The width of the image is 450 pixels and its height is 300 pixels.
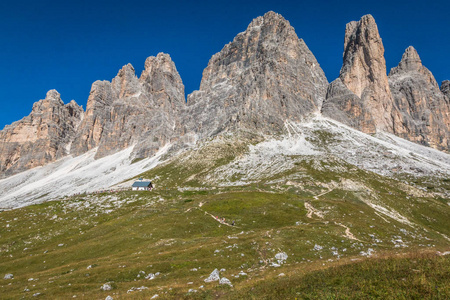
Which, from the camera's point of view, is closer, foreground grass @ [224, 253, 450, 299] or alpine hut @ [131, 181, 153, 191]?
foreground grass @ [224, 253, 450, 299]

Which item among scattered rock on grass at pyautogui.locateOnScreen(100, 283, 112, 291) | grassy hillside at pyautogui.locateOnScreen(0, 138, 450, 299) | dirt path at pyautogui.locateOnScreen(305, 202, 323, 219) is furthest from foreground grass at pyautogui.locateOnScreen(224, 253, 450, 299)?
dirt path at pyautogui.locateOnScreen(305, 202, 323, 219)

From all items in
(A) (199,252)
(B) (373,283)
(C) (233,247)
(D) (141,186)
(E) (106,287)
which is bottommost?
(C) (233,247)

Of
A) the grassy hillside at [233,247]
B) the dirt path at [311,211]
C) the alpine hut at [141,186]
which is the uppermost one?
the alpine hut at [141,186]

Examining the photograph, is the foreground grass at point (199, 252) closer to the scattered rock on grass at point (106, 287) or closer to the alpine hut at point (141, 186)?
the scattered rock on grass at point (106, 287)

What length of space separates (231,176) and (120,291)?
4959 inches

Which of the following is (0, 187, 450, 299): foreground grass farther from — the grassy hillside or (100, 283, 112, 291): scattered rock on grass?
(100, 283, 112, 291): scattered rock on grass

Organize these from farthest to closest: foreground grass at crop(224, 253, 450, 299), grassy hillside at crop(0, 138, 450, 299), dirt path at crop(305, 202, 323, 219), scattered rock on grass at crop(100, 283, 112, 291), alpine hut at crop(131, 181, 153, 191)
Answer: alpine hut at crop(131, 181, 153, 191), dirt path at crop(305, 202, 323, 219), scattered rock on grass at crop(100, 283, 112, 291), grassy hillside at crop(0, 138, 450, 299), foreground grass at crop(224, 253, 450, 299)

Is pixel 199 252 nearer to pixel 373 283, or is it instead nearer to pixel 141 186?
pixel 373 283

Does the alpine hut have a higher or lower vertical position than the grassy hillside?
higher

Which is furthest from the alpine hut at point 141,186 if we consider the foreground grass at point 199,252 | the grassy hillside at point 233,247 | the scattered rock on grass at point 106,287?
the scattered rock on grass at point 106,287

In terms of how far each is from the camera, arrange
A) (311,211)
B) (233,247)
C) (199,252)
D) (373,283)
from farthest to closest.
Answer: (311,211) < (233,247) < (199,252) < (373,283)

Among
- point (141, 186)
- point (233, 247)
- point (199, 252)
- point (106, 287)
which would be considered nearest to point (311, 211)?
point (233, 247)

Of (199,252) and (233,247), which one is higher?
(199,252)

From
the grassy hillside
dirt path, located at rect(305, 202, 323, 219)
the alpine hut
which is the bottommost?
dirt path, located at rect(305, 202, 323, 219)
